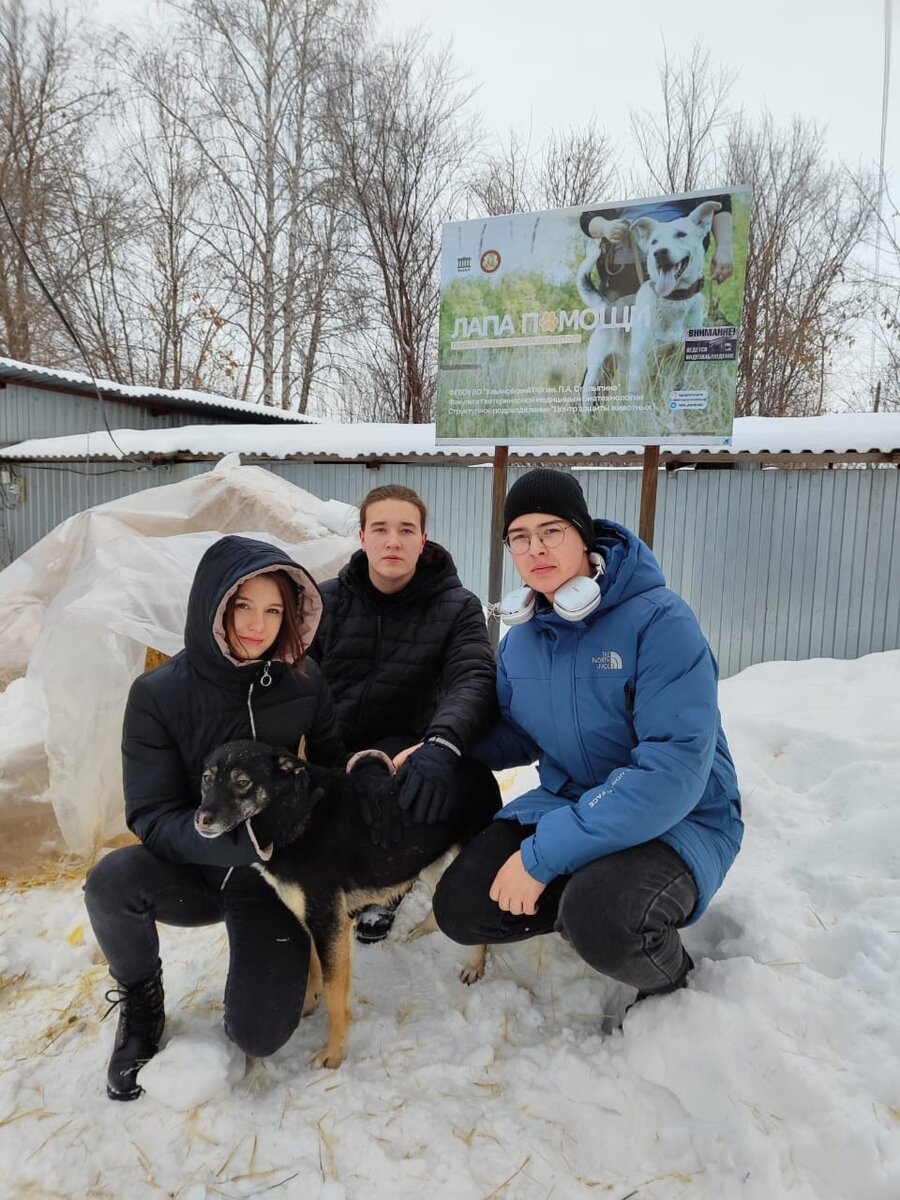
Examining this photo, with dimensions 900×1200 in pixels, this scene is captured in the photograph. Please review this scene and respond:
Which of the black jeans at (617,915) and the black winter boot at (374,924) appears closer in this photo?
the black jeans at (617,915)

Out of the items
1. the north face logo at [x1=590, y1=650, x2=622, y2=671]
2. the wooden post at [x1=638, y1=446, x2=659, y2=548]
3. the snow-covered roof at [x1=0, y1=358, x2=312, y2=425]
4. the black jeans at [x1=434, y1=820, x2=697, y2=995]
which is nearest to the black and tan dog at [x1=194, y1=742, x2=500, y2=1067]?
the black jeans at [x1=434, y1=820, x2=697, y2=995]

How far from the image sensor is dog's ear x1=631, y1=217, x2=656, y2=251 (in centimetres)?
411

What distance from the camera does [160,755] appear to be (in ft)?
7.04

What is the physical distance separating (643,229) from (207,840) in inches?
157

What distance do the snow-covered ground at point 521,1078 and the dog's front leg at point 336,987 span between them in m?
0.05

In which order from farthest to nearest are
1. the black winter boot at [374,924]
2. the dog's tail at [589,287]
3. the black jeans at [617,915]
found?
the dog's tail at [589,287]
the black winter boot at [374,924]
the black jeans at [617,915]

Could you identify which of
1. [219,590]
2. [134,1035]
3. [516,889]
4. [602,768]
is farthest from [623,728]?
[134,1035]

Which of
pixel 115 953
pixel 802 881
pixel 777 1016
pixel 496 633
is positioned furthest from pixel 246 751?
pixel 496 633

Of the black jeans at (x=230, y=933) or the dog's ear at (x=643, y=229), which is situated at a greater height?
the dog's ear at (x=643, y=229)

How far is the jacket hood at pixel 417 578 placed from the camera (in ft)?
9.41

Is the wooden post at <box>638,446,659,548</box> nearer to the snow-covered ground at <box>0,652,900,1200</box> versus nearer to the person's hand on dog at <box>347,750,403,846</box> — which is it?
the snow-covered ground at <box>0,652,900,1200</box>

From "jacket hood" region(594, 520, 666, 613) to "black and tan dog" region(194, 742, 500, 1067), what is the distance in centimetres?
93

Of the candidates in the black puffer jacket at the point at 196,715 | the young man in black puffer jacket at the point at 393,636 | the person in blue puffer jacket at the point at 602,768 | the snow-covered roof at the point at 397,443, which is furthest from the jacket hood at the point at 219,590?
the snow-covered roof at the point at 397,443

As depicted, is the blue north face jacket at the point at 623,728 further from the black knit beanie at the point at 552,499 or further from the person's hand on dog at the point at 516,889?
the black knit beanie at the point at 552,499
